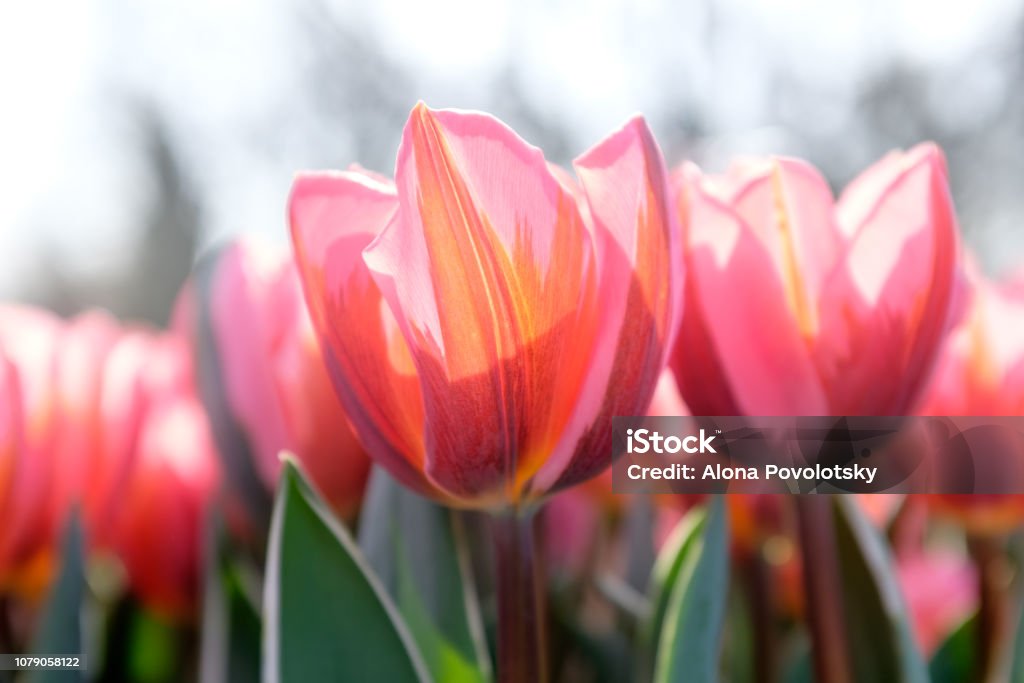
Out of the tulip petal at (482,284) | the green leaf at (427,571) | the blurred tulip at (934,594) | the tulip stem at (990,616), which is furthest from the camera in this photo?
the blurred tulip at (934,594)

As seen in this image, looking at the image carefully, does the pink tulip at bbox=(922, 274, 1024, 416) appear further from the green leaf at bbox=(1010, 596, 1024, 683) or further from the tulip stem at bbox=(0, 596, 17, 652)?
the tulip stem at bbox=(0, 596, 17, 652)

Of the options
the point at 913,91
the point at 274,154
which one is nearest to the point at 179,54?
the point at 274,154

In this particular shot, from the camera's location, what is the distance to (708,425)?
335 millimetres

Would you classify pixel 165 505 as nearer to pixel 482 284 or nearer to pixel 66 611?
pixel 66 611

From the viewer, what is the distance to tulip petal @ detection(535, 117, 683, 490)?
268 millimetres

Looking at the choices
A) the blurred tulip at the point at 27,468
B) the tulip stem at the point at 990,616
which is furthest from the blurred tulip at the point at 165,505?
the tulip stem at the point at 990,616

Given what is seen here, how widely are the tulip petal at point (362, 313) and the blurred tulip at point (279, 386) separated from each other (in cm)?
13

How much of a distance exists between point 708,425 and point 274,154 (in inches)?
60.0

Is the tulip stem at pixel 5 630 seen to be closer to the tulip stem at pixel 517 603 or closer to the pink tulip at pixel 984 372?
the tulip stem at pixel 517 603

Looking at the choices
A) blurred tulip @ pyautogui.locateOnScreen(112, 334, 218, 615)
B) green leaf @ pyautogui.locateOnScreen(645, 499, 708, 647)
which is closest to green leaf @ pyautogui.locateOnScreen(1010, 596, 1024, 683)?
green leaf @ pyautogui.locateOnScreen(645, 499, 708, 647)

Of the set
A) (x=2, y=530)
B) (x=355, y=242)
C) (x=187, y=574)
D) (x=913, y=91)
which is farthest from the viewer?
(x=913, y=91)

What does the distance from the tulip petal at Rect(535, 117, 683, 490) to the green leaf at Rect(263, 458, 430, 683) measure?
9cm

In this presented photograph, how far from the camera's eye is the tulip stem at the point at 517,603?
10.8 inches

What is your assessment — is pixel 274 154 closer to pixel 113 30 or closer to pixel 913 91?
pixel 113 30
